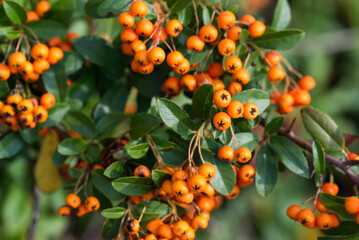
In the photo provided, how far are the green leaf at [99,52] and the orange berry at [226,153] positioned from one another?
0.60 meters

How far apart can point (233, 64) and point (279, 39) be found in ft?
0.87

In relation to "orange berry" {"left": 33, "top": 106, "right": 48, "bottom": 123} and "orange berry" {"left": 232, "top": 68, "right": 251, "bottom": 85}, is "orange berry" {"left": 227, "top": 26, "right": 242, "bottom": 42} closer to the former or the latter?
"orange berry" {"left": 232, "top": 68, "right": 251, "bottom": 85}

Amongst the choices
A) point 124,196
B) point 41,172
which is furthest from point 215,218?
point 124,196

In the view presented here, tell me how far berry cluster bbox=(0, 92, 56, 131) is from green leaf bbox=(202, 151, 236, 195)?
59 cm

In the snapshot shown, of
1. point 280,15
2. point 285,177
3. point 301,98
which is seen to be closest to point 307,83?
point 301,98

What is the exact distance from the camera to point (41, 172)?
5.15 feet

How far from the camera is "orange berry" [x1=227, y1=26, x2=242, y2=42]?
111 cm

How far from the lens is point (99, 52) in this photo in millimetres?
1357

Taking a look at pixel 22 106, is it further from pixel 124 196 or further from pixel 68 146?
pixel 124 196

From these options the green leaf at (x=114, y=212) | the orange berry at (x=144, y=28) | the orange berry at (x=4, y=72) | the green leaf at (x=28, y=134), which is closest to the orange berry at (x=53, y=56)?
the orange berry at (x=4, y=72)

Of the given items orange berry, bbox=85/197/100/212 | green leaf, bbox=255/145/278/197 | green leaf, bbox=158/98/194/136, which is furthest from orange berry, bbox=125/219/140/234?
green leaf, bbox=255/145/278/197

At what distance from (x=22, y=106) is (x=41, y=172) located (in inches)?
20.5

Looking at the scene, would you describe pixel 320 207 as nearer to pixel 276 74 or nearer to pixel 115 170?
pixel 276 74

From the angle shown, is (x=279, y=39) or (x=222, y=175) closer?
(x=222, y=175)
